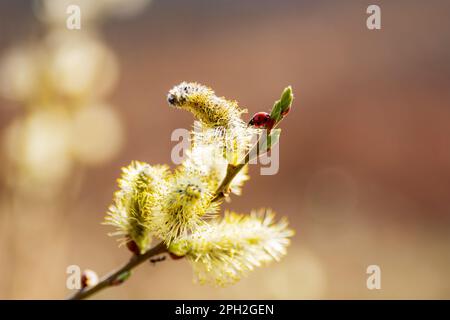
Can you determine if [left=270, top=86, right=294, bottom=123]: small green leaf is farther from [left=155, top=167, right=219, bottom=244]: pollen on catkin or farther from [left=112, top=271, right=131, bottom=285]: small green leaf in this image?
[left=112, top=271, right=131, bottom=285]: small green leaf

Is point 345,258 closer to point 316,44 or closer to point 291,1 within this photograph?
point 316,44

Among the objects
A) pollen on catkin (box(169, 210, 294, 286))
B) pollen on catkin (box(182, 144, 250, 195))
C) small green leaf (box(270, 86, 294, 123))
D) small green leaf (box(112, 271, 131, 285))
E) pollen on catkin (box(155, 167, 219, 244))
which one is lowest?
small green leaf (box(112, 271, 131, 285))

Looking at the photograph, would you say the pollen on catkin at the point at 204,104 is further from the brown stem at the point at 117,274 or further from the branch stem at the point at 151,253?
the brown stem at the point at 117,274

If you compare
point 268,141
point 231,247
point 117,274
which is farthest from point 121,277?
point 268,141

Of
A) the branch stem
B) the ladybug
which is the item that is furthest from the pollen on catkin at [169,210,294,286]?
the ladybug

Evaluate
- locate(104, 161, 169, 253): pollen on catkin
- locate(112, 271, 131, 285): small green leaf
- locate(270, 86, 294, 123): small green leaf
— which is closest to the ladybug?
locate(270, 86, 294, 123): small green leaf

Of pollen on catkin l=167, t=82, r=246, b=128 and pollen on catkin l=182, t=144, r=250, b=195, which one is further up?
pollen on catkin l=167, t=82, r=246, b=128
